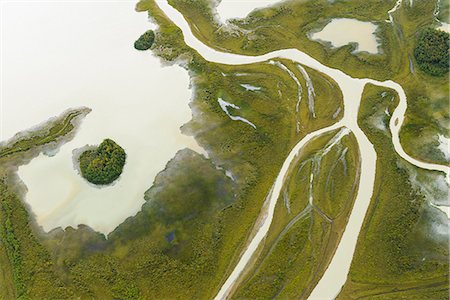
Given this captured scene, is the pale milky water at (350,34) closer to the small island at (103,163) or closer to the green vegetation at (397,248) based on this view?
the green vegetation at (397,248)

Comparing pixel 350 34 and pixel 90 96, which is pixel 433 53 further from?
pixel 90 96

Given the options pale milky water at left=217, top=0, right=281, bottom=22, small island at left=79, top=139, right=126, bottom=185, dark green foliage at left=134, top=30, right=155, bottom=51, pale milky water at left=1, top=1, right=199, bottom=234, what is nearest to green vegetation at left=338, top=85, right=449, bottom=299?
pale milky water at left=1, top=1, right=199, bottom=234

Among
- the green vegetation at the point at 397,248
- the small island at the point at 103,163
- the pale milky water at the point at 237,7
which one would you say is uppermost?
the pale milky water at the point at 237,7

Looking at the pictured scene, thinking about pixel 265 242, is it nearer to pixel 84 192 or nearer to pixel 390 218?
pixel 390 218

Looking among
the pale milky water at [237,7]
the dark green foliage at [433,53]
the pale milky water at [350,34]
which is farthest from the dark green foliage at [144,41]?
the dark green foliage at [433,53]

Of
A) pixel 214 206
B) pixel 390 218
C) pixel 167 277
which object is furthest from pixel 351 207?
pixel 167 277
